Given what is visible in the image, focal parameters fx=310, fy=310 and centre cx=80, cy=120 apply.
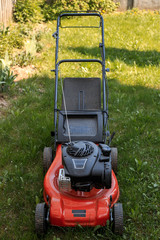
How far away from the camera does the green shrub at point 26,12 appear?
8.06 metres

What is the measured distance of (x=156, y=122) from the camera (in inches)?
163

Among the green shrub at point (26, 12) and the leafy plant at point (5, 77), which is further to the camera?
the green shrub at point (26, 12)

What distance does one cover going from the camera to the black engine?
2.22 m

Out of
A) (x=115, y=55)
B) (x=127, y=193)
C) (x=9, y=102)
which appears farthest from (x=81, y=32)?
(x=127, y=193)

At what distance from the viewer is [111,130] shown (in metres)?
4.04

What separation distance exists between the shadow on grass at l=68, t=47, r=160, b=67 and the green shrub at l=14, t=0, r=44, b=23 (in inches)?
87.7

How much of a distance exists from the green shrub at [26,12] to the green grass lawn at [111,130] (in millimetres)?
1361

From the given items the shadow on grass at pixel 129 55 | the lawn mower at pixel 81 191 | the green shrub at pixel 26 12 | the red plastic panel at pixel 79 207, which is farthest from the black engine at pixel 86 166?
the green shrub at pixel 26 12

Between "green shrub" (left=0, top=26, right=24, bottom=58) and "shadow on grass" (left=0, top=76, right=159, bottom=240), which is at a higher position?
"green shrub" (left=0, top=26, right=24, bottom=58)

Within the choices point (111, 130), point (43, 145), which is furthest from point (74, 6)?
point (43, 145)

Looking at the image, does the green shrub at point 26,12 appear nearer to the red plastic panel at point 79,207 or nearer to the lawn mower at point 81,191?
the lawn mower at point 81,191

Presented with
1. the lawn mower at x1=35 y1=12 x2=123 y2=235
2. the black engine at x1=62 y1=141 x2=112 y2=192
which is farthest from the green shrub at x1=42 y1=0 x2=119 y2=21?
the black engine at x1=62 y1=141 x2=112 y2=192

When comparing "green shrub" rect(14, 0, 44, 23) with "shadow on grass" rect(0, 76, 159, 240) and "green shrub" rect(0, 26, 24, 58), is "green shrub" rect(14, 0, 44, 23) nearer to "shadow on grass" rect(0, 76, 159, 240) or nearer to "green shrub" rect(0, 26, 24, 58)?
"green shrub" rect(0, 26, 24, 58)

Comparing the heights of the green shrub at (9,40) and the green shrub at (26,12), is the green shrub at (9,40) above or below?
below
